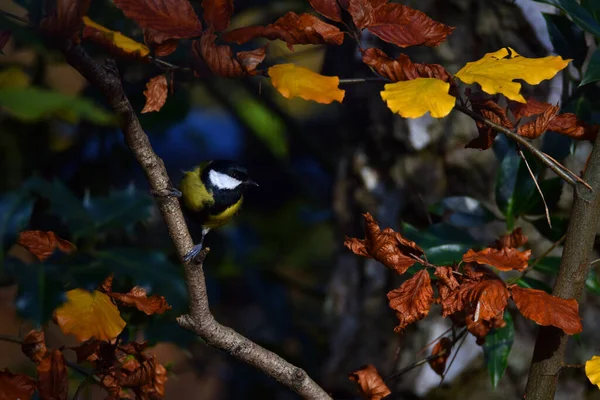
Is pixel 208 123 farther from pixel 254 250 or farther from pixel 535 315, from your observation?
pixel 535 315

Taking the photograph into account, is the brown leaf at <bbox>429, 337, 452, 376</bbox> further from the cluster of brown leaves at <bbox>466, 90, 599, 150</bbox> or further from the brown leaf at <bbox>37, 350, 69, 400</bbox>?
the brown leaf at <bbox>37, 350, 69, 400</bbox>

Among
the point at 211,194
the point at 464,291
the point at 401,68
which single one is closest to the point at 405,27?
the point at 401,68

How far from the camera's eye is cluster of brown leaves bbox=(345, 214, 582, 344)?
2.09 ft

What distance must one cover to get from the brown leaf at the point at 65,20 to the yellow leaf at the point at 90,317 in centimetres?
27

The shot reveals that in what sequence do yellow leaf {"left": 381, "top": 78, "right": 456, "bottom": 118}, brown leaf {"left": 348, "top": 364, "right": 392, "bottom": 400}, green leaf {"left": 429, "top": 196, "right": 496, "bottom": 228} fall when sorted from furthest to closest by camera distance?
green leaf {"left": 429, "top": 196, "right": 496, "bottom": 228} → brown leaf {"left": 348, "top": 364, "right": 392, "bottom": 400} → yellow leaf {"left": 381, "top": 78, "right": 456, "bottom": 118}

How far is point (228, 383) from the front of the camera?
75.8 inches

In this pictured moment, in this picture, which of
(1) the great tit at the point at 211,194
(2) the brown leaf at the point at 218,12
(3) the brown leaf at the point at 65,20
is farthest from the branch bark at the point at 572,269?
(1) the great tit at the point at 211,194

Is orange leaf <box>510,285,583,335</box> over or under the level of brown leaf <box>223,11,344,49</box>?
under

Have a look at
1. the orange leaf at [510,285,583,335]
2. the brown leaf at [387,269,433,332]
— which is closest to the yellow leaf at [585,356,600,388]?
the orange leaf at [510,285,583,335]

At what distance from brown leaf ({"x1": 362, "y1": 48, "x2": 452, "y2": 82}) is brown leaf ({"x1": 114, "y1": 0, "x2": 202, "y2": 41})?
17 cm

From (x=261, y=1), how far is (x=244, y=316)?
1009 mm

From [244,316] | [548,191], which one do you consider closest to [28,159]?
[244,316]

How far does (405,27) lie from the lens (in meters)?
0.67

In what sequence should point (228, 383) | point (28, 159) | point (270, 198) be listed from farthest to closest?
point (270, 198) < point (228, 383) < point (28, 159)
